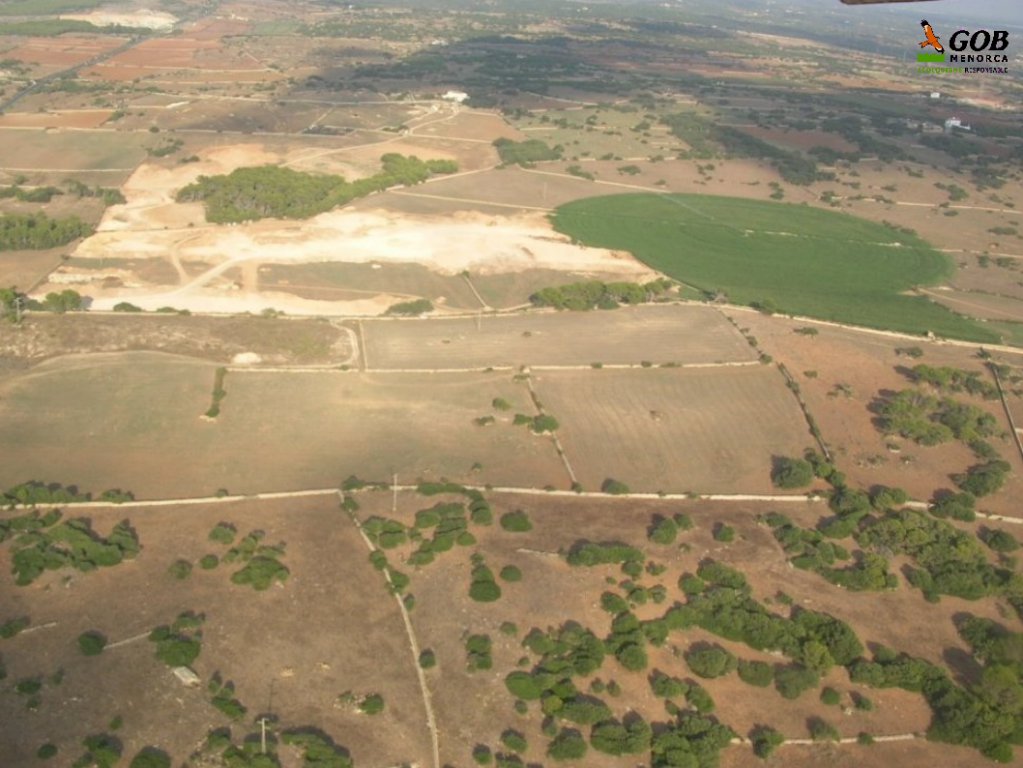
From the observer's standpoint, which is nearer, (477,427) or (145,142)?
(477,427)

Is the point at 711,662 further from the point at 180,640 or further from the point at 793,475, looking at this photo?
the point at 180,640

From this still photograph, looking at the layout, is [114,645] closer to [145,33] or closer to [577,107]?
[577,107]

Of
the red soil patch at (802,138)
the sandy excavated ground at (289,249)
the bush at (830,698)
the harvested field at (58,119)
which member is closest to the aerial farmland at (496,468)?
the bush at (830,698)

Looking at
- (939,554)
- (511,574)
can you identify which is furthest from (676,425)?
(511,574)

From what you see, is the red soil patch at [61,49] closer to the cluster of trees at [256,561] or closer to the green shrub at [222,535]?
the green shrub at [222,535]

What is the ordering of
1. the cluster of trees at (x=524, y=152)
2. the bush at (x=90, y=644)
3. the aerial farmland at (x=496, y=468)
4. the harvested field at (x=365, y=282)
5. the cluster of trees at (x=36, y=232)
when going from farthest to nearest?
the cluster of trees at (x=524, y=152), the cluster of trees at (x=36, y=232), the harvested field at (x=365, y=282), the bush at (x=90, y=644), the aerial farmland at (x=496, y=468)

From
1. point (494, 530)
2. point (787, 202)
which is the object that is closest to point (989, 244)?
point (787, 202)
